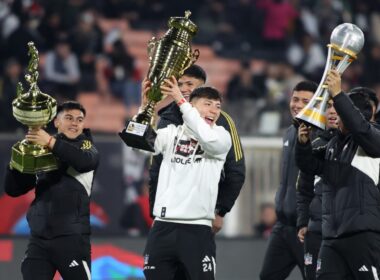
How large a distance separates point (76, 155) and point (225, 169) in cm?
102

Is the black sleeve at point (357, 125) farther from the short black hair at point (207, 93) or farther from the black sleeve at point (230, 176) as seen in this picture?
the black sleeve at point (230, 176)

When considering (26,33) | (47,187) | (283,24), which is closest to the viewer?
(47,187)

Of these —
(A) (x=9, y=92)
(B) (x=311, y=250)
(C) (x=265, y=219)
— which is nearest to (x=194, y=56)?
(B) (x=311, y=250)

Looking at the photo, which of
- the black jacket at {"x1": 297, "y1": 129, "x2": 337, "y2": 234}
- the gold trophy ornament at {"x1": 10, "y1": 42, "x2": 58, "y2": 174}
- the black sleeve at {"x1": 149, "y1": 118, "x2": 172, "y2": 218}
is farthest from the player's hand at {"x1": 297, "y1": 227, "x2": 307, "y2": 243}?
the gold trophy ornament at {"x1": 10, "y1": 42, "x2": 58, "y2": 174}

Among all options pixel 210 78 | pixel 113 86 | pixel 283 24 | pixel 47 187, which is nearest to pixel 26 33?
pixel 113 86

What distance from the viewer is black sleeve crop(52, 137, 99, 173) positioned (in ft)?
24.5

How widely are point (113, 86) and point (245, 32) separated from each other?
302 centimetres

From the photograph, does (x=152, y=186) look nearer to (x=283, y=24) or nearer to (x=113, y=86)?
(x=113, y=86)

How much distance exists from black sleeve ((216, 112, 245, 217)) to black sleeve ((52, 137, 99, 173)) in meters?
0.88

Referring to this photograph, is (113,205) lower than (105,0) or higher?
lower

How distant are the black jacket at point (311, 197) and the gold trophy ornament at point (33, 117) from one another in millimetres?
1834

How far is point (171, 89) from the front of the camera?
23.4 ft

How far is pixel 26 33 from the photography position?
16.4 m

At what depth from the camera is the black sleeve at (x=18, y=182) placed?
25.5 feet
